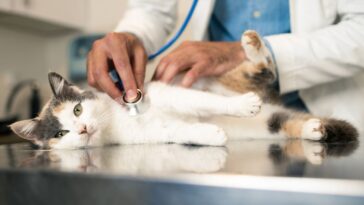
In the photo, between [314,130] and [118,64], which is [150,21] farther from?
[314,130]

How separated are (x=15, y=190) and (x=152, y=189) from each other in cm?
18

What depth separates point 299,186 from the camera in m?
0.28

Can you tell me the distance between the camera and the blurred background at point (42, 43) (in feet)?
7.00

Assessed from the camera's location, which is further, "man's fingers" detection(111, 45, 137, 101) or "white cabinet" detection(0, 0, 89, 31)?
"white cabinet" detection(0, 0, 89, 31)

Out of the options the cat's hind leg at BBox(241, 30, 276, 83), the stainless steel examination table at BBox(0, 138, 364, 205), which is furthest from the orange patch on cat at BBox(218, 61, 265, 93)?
the stainless steel examination table at BBox(0, 138, 364, 205)

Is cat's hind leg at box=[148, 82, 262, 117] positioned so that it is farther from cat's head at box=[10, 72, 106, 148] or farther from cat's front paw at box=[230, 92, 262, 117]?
cat's head at box=[10, 72, 106, 148]

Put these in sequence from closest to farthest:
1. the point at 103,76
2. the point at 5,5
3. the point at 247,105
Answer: the point at 247,105
the point at 103,76
the point at 5,5

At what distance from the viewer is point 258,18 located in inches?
42.1

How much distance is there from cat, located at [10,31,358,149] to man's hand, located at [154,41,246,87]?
3 cm

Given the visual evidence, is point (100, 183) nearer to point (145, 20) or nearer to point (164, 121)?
point (164, 121)

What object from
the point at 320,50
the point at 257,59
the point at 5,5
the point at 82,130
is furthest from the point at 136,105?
the point at 5,5

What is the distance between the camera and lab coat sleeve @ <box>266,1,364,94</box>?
0.86m

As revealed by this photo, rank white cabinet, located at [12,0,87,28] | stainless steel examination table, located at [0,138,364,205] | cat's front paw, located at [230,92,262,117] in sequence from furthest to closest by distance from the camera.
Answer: white cabinet, located at [12,0,87,28] < cat's front paw, located at [230,92,262,117] < stainless steel examination table, located at [0,138,364,205]

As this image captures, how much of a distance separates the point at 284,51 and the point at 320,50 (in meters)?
0.09
